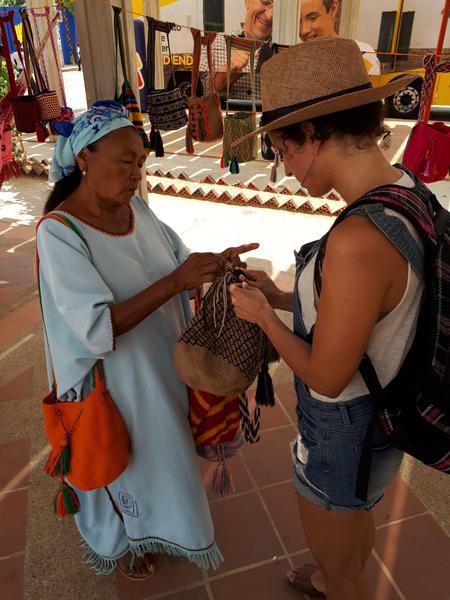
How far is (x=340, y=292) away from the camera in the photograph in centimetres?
105

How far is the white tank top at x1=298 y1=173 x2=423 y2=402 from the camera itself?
1.12 meters

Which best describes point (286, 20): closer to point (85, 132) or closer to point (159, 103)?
point (159, 103)

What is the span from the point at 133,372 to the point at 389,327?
3.04ft

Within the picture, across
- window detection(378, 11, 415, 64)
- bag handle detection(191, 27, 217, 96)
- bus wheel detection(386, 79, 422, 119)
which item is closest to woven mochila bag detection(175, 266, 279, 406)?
bag handle detection(191, 27, 217, 96)

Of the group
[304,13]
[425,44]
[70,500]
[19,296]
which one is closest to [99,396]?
[70,500]

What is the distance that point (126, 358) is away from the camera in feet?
5.56

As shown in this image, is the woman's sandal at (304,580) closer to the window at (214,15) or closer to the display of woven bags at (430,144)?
the display of woven bags at (430,144)

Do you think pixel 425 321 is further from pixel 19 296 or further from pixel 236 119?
pixel 19 296

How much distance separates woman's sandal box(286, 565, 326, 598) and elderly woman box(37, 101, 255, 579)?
0.32m

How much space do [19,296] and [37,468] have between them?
7.46 feet

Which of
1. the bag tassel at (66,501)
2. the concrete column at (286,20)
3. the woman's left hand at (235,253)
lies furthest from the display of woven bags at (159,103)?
the concrete column at (286,20)

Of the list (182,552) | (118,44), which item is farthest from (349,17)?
(182,552)

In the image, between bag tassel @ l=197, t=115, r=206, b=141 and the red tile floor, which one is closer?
the red tile floor

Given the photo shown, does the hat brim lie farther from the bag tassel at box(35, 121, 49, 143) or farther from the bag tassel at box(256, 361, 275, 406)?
the bag tassel at box(35, 121, 49, 143)
